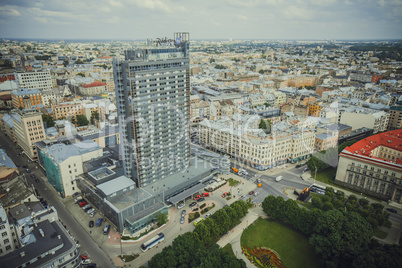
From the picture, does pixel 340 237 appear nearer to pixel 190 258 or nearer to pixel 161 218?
pixel 190 258

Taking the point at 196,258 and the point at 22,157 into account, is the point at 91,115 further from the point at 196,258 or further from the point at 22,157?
the point at 196,258

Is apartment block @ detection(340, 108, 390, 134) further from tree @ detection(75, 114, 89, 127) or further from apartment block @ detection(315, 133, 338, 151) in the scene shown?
tree @ detection(75, 114, 89, 127)

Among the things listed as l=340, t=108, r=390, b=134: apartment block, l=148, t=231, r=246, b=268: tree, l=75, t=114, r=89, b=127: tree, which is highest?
l=340, t=108, r=390, b=134: apartment block

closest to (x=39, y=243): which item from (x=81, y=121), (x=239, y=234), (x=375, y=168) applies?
(x=239, y=234)

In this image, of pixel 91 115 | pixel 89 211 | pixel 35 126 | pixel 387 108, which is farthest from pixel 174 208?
pixel 387 108

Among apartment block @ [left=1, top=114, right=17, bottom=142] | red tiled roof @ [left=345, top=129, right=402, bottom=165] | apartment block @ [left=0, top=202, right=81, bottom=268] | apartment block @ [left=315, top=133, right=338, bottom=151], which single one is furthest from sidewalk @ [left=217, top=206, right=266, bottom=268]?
apartment block @ [left=1, top=114, right=17, bottom=142]

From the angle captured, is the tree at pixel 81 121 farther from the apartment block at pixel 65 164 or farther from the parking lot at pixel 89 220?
the parking lot at pixel 89 220
